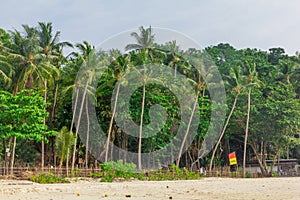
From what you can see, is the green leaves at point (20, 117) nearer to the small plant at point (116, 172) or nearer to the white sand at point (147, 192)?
the small plant at point (116, 172)

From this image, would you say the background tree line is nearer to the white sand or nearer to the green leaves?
the green leaves

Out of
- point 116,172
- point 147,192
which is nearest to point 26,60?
point 116,172

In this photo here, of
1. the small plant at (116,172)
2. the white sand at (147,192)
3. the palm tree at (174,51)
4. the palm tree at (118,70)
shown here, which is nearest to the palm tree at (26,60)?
the palm tree at (118,70)

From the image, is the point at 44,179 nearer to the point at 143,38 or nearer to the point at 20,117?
the point at 20,117

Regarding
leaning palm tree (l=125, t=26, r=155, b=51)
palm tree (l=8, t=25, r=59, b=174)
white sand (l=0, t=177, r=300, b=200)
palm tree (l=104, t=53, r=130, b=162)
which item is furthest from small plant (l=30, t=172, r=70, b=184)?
leaning palm tree (l=125, t=26, r=155, b=51)

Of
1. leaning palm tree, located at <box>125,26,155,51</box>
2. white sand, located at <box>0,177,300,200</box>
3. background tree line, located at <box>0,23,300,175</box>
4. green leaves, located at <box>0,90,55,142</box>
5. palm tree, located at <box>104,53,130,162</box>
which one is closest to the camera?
white sand, located at <box>0,177,300,200</box>

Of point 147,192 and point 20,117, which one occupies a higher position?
point 20,117

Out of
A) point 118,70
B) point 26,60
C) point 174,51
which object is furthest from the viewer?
point 174,51

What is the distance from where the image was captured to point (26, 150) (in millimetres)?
32625

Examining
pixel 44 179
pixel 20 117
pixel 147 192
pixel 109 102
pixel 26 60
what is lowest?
pixel 147 192

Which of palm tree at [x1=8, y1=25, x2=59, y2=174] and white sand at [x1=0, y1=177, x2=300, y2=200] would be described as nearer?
white sand at [x1=0, y1=177, x2=300, y2=200]

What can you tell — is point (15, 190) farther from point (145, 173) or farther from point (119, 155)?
point (119, 155)

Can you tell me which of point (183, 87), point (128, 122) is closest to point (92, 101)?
point (128, 122)

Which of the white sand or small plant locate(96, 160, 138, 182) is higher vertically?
small plant locate(96, 160, 138, 182)
